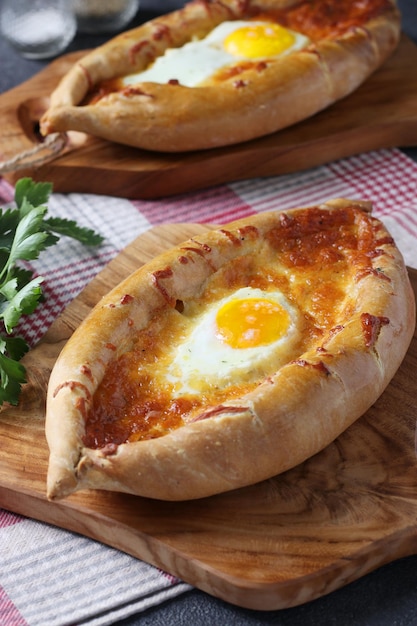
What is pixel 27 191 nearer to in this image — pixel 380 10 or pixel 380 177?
pixel 380 177

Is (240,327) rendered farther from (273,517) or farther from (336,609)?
(336,609)

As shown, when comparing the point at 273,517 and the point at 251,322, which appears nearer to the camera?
the point at 273,517

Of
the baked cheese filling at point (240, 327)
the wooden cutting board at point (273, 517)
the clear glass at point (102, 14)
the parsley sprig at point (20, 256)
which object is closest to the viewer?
the wooden cutting board at point (273, 517)

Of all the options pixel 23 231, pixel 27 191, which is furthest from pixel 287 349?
pixel 27 191

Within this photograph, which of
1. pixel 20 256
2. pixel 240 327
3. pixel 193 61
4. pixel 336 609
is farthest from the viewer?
pixel 193 61

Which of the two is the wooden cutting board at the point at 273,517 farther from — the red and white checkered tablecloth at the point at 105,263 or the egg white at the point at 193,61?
the egg white at the point at 193,61

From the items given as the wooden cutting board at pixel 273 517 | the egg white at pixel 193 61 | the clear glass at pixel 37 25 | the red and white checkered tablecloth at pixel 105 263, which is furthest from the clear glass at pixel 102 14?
the wooden cutting board at pixel 273 517

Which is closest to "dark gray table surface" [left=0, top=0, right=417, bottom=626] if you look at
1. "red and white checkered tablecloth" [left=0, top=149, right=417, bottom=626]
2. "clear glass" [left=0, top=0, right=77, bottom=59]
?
"red and white checkered tablecloth" [left=0, top=149, right=417, bottom=626]

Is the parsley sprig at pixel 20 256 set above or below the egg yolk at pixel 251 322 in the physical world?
above

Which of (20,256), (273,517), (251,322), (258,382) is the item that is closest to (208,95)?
(20,256)
